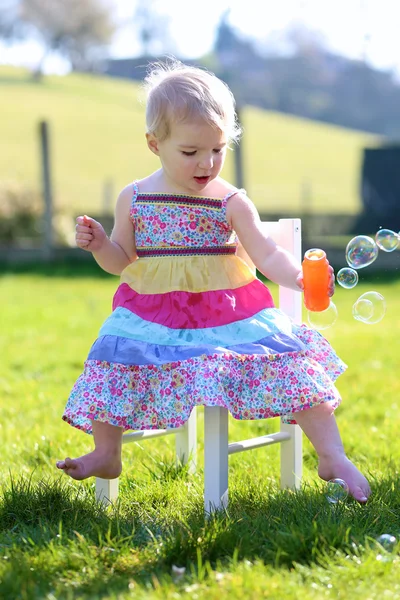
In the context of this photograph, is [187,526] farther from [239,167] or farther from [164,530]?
[239,167]

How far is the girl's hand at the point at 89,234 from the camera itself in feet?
9.14

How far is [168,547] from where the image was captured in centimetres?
218

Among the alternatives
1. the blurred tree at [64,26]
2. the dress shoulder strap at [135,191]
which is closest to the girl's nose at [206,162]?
the dress shoulder strap at [135,191]

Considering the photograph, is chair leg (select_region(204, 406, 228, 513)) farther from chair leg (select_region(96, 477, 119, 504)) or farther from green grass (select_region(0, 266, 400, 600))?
chair leg (select_region(96, 477, 119, 504))

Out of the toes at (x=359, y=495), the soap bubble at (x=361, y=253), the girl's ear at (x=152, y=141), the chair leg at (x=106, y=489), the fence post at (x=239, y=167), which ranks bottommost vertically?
the chair leg at (x=106, y=489)

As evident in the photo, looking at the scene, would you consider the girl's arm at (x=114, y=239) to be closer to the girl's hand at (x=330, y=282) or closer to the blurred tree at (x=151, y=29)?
the girl's hand at (x=330, y=282)

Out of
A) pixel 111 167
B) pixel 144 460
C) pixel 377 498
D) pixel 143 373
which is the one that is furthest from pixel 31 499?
pixel 111 167

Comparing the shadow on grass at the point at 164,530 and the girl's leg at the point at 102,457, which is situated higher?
the girl's leg at the point at 102,457

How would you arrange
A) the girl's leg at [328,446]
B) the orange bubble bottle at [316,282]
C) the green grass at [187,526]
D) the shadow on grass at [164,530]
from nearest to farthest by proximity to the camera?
the green grass at [187,526]
the shadow on grass at [164,530]
the orange bubble bottle at [316,282]
the girl's leg at [328,446]

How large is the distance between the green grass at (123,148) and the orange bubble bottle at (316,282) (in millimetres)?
18392

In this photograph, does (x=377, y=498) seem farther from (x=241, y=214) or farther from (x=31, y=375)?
(x=31, y=375)

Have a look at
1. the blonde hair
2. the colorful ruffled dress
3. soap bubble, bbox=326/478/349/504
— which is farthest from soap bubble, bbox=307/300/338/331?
the blonde hair

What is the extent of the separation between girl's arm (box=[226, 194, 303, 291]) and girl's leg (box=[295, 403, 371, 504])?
397mm

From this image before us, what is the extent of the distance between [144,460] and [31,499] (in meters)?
0.76
